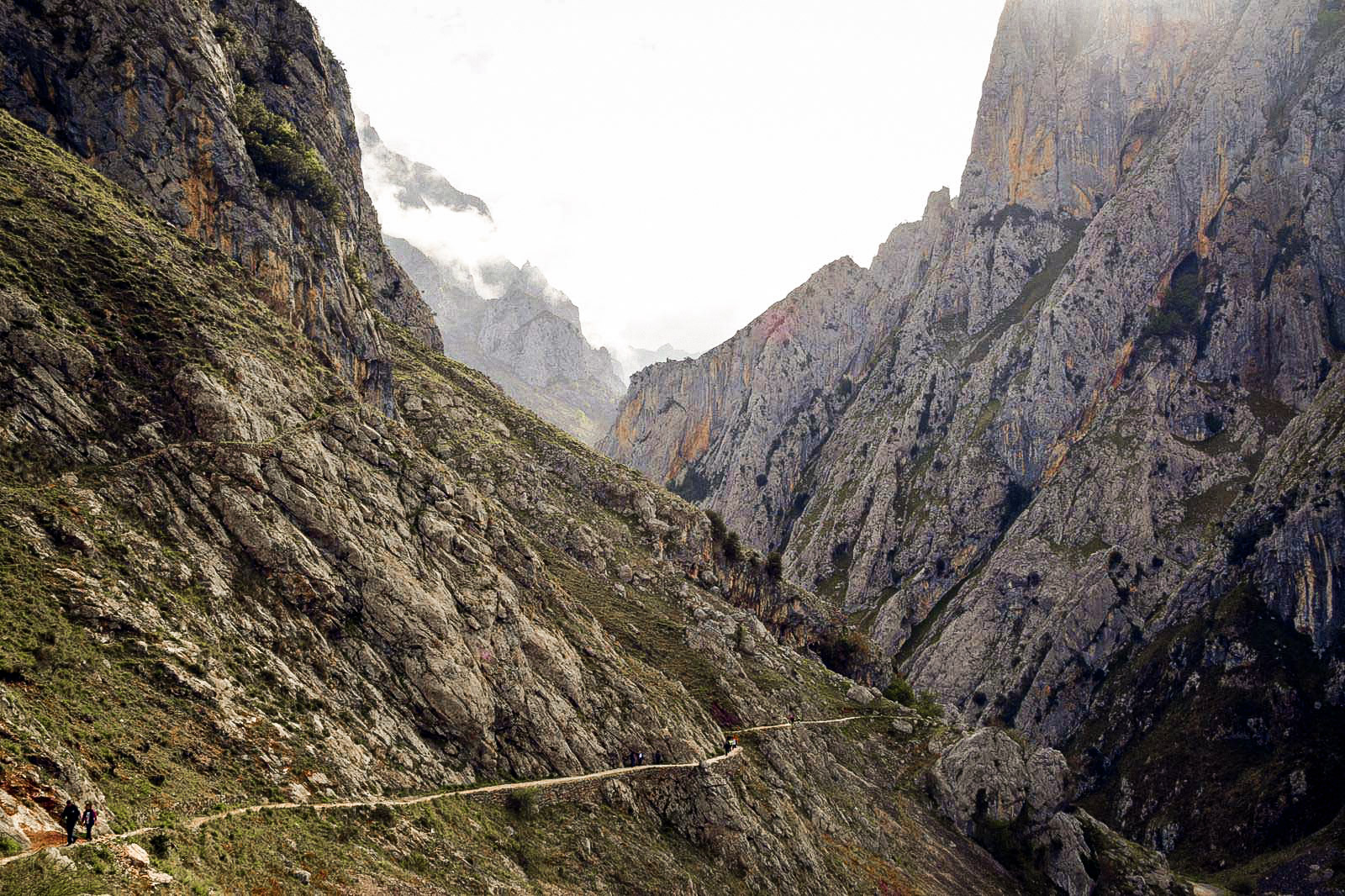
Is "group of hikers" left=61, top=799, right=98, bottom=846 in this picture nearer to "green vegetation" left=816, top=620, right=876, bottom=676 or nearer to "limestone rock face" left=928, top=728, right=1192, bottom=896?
"limestone rock face" left=928, top=728, right=1192, bottom=896

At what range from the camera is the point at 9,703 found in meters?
25.8

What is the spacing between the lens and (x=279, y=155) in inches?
3103

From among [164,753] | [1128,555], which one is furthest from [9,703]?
[1128,555]

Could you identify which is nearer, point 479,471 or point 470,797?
point 470,797

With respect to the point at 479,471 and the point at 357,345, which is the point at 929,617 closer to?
the point at 479,471

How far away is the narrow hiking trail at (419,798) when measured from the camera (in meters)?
23.2

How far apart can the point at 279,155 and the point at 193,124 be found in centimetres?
1010

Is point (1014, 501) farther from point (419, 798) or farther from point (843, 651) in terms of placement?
point (419, 798)

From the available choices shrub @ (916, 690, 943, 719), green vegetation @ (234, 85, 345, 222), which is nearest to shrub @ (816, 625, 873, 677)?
shrub @ (916, 690, 943, 719)

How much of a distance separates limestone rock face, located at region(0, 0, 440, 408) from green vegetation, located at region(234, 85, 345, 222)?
5.03 ft

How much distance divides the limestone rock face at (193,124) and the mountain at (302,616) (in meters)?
0.33

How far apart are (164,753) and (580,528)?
198 ft

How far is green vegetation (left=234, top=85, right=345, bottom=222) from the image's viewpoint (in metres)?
77.8

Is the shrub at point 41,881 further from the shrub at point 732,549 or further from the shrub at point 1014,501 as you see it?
the shrub at point 1014,501
